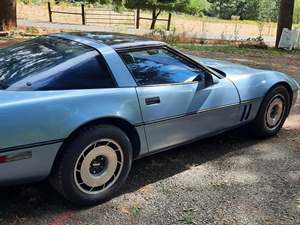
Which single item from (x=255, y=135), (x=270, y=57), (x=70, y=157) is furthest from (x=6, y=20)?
(x=70, y=157)

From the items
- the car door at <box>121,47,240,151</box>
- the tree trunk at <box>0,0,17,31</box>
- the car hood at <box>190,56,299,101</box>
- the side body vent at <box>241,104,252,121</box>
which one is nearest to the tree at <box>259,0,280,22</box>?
the tree trunk at <box>0,0,17,31</box>

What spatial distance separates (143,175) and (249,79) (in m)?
1.61

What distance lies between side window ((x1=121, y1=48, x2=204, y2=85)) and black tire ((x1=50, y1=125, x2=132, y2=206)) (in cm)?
57

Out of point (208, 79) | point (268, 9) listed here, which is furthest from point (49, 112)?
point (268, 9)

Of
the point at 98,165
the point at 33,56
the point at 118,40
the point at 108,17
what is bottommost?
the point at 108,17

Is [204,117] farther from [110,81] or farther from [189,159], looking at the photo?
[110,81]

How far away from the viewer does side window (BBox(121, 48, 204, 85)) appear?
4.01 meters

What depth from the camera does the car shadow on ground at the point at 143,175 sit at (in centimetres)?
358

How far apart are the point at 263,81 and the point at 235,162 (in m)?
1.00

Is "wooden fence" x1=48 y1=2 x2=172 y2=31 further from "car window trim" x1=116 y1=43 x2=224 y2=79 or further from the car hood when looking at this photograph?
"car window trim" x1=116 y1=43 x2=224 y2=79

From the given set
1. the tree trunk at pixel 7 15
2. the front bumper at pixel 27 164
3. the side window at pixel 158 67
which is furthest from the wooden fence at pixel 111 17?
the front bumper at pixel 27 164

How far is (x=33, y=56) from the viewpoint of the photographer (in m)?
3.91

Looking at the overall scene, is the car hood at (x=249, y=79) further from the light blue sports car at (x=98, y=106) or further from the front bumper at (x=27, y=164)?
the front bumper at (x=27, y=164)

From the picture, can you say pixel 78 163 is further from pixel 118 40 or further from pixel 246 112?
pixel 246 112
